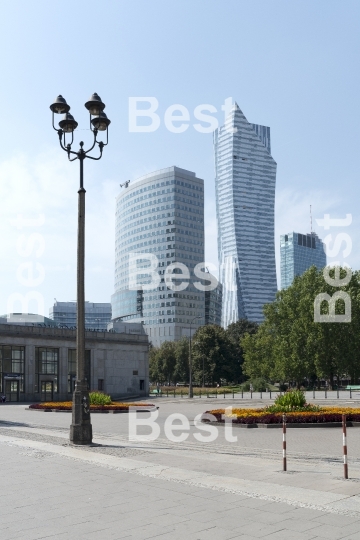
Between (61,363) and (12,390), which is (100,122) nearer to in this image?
(12,390)

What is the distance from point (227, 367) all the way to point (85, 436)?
87059 millimetres

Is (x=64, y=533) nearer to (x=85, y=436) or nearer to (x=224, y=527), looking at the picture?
(x=224, y=527)

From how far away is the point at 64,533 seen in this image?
24.6 ft

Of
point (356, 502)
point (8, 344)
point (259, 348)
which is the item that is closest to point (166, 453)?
point (356, 502)

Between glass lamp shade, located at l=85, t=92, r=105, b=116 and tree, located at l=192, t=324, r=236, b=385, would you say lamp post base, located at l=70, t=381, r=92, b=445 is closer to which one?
glass lamp shade, located at l=85, t=92, r=105, b=116

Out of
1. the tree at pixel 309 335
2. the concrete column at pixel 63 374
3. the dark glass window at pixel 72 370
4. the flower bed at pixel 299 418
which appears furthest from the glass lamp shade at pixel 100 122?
the tree at pixel 309 335

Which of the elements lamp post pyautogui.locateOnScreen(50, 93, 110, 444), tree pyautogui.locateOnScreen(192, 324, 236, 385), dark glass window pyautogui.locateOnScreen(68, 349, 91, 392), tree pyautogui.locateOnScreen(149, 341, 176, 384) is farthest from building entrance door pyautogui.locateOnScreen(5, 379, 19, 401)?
tree pyautogui.locateOnScreen(149, 341, 176, 384)

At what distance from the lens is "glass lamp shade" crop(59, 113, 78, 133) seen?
18.3 metres

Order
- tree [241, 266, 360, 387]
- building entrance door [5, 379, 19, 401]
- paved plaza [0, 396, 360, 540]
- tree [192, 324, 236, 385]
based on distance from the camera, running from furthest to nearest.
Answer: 1. tree [192, 324, 236, 385]
2. tree [241, 266, 360, 387]
3. building entrance door [5, 379, 19, 401]
4. paved plaza [0, 396, 360, 540]

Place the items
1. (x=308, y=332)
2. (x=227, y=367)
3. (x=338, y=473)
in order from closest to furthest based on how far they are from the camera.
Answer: (x=338, y=473)
(x=308, y=332)
(x=227, y=367)

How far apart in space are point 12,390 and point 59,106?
2064 inches

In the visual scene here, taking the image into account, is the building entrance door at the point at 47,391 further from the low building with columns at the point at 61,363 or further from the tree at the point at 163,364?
the tree at the point at 163,364

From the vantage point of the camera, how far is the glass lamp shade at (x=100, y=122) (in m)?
18.4

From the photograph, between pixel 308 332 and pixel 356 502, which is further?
pixel 308 332
